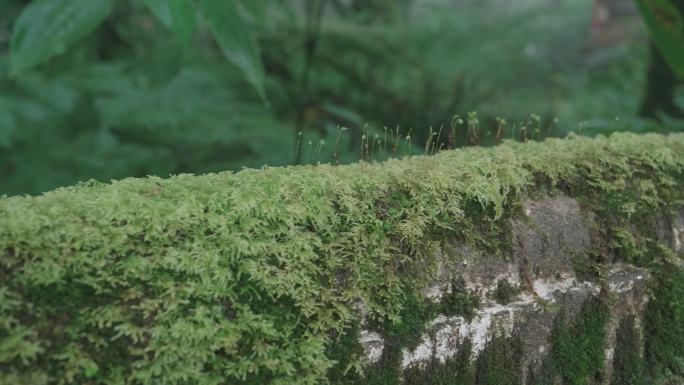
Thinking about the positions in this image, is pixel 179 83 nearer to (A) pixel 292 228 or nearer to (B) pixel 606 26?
(A) pixel 292 228

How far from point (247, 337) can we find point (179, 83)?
3.16 m

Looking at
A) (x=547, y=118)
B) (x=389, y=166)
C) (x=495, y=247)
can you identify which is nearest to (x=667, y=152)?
(x=495, y=247)

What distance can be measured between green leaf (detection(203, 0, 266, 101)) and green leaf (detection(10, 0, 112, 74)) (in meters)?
0.29

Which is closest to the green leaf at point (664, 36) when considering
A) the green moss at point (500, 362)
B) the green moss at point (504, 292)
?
the green moss at point (504, 292)

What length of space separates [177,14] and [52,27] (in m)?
0.36

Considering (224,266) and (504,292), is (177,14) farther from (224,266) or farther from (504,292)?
(504,292)

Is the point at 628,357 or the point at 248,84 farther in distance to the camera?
the point at 248,84

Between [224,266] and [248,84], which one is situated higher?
[248,84]

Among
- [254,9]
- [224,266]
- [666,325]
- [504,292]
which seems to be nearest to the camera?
[224,266]

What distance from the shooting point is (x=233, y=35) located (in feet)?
6.14

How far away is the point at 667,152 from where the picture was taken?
2074mm

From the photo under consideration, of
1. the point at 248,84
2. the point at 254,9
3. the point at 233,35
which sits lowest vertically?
the point at 233,35

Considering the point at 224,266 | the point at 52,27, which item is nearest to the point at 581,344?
the point at 224,266

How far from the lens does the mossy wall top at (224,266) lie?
1.16 meters
